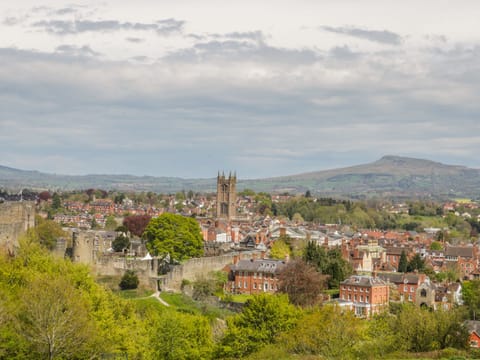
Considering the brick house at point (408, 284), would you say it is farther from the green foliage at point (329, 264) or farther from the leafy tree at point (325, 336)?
the leafy tree at point (325, 336)

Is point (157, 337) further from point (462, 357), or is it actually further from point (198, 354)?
point (462, 357)

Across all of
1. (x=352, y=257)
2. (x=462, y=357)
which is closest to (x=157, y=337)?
(x=462, y=357)

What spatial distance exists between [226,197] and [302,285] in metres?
A: 61.0

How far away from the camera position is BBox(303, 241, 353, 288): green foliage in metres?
55.3

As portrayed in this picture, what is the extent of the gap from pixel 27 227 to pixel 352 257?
31119 millimetres

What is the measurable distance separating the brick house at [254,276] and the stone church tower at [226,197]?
5010cm

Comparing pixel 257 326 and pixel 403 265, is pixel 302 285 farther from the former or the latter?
pixel 403 265

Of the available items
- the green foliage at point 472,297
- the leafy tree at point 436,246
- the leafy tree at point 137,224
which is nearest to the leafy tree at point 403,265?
the green foliage at point 472,297

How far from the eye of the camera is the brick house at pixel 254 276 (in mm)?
54438

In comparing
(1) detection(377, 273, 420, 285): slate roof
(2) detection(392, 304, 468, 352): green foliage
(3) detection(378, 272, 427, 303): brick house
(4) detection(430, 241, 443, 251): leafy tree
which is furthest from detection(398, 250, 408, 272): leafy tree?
(2) detection(392, 304, 468, 352): green foliage

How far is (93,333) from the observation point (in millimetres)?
25312

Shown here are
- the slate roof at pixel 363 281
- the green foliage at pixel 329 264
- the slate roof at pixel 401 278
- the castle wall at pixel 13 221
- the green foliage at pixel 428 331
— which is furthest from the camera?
the slate roof at pixel 401 278

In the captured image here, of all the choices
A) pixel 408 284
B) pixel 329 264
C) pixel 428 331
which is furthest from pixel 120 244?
pixel 428 331

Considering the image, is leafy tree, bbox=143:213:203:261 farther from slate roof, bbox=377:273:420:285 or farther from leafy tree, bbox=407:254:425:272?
leafy tree, bbox=407:254:425:272
